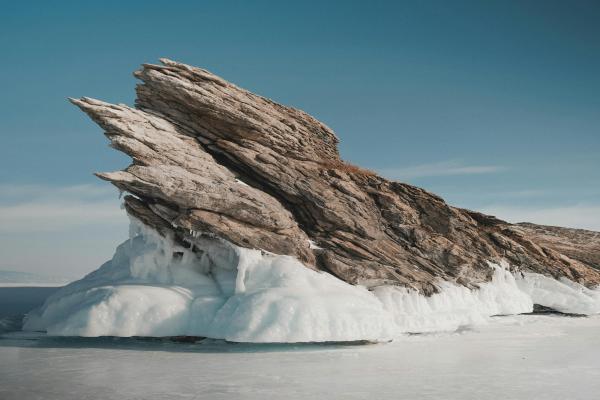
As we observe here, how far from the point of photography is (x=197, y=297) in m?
23.1

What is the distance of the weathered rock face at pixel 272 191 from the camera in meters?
24.5

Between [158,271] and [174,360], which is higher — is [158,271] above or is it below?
above

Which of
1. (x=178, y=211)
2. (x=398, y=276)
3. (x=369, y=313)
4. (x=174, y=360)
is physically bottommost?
(x=174, y=360)

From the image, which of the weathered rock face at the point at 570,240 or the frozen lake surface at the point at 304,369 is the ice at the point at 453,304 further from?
the weathered rock face at the point at 570,240

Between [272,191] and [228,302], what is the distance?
7736mm

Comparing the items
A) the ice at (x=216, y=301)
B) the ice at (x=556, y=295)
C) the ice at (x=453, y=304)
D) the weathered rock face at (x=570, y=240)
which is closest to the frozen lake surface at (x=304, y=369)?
the ice at (x=216, y=301)

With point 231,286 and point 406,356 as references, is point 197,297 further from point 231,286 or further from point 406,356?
point 406,356

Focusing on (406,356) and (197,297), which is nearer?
(406,356)

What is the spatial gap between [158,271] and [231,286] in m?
3.71

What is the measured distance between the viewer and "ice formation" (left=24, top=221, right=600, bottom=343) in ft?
69.7

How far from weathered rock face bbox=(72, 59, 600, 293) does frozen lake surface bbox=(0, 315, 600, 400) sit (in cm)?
522

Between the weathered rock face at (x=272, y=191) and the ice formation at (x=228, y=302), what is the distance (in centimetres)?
102

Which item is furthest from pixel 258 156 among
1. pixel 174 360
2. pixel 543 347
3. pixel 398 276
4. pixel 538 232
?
pixel 538 232

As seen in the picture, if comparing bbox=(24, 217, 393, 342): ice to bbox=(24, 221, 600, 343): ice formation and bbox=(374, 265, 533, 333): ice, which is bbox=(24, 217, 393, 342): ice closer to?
bbox=(24, 221, 600, 343): ice formation
